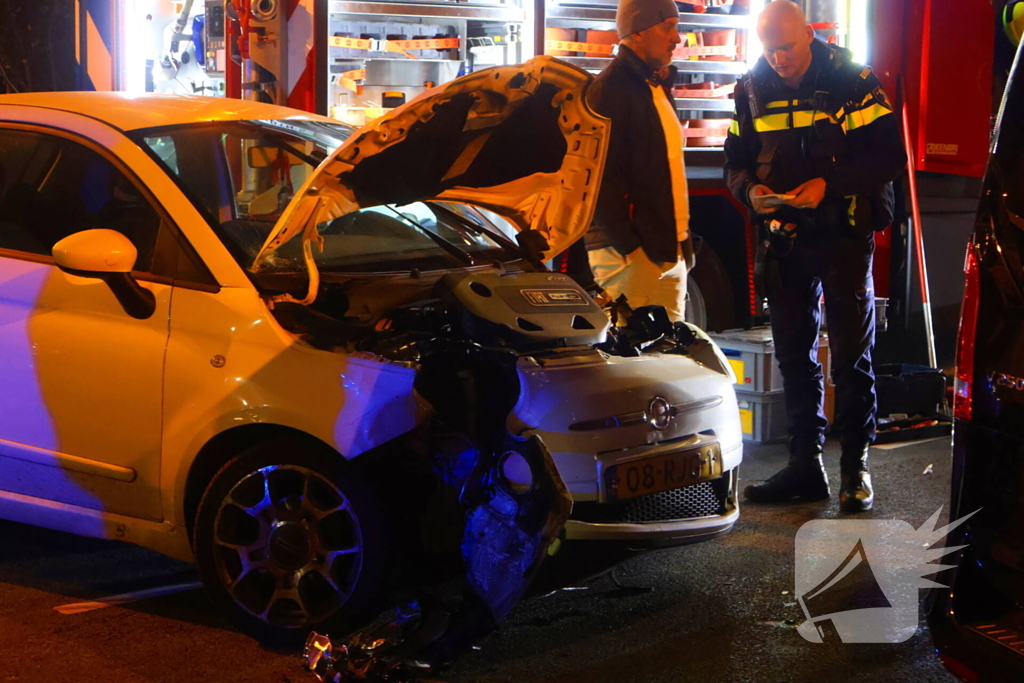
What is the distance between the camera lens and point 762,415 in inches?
237

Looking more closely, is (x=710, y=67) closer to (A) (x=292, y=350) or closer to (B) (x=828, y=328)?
(B) (x=828, y=328)

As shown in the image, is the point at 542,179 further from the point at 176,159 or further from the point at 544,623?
the point at 544,623

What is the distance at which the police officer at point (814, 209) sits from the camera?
473 centimetres

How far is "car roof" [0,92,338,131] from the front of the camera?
388 centimetres

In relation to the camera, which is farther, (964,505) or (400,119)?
(400,119)

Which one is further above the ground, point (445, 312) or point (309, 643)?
point (445, 312)

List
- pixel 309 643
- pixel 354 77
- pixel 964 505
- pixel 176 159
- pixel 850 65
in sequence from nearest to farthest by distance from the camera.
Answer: pixel 964 505
pixel 309 643
pixel 176 159
pixel 850 65
pixel 354 77

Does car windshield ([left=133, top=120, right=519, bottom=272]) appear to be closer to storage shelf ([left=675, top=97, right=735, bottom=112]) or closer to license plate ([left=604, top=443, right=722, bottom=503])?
license plate ([left=604, top=443, right=722, bottom=503])

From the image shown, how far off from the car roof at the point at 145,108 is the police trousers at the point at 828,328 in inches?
84.1

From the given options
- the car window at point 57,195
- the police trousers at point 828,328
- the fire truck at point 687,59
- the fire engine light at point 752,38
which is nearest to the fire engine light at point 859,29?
the fire truck at point 687,59

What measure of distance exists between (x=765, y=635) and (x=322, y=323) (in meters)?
1.57

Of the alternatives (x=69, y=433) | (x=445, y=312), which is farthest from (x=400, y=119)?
(x=69, y=433)

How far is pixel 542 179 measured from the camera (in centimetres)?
405

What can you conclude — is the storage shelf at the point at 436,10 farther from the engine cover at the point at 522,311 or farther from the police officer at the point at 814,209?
the engine cover at the point at 522,311
